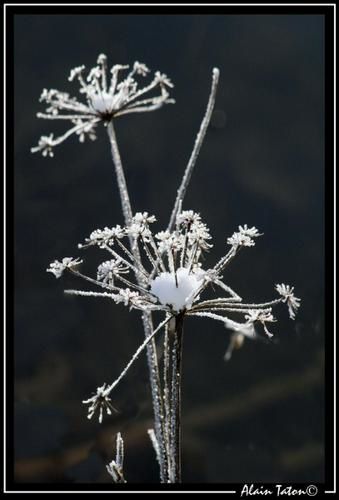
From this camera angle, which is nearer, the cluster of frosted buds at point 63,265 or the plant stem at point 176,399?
the plant stem at point 176,399

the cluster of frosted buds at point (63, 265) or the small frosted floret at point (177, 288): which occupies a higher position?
the cluster of frosted buds at point (63, 265)

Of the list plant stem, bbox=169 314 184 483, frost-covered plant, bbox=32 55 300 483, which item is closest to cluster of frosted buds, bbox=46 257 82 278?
frost-covered plant, bbox=32 55 300 483

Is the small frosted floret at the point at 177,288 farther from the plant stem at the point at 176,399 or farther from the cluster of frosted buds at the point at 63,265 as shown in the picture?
the cluster of frosted buds at the point at 63,265

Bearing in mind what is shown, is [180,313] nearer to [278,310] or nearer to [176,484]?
[176,484]

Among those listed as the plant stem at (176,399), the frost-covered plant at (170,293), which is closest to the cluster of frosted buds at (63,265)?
the frost-covered plant at (170,293)

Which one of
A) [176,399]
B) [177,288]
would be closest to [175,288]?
[177,288]

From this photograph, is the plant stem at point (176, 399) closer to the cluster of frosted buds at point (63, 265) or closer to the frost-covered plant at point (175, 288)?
the frost-covered plant at point (175, 288)

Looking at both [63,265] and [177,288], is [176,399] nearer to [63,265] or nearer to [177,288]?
[177,288]

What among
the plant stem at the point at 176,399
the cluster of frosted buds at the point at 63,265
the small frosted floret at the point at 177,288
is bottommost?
the plant stem at the point at 176,399
